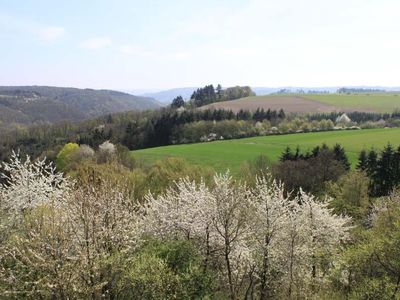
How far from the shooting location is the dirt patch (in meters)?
145

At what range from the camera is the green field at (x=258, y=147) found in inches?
2980

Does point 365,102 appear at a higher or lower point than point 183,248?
lower

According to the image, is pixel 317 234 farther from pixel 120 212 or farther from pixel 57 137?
pixel 57 137

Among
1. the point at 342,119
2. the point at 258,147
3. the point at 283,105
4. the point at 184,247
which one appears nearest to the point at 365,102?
the point at 283,105

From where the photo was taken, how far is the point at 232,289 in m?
20.1

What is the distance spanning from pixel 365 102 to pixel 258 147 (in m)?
95.5

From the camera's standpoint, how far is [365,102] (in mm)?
164375

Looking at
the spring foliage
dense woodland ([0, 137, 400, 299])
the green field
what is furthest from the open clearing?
the spring foliage

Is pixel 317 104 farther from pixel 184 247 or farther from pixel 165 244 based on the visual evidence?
Answer: pixel 165 244

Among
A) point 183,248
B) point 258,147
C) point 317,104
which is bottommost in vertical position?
point 258,147

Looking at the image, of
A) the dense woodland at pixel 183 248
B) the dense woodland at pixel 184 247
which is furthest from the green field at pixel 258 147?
the dense woodland at pixel 183 248

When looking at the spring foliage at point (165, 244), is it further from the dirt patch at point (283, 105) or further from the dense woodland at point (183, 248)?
the dirt patch at point (283, 105)

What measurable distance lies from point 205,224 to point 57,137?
119489mm

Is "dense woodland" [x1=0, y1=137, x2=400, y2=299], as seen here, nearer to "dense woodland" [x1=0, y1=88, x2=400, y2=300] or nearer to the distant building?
"dense woodland" [x1=0, y1=88, x2=400, y2=300]
